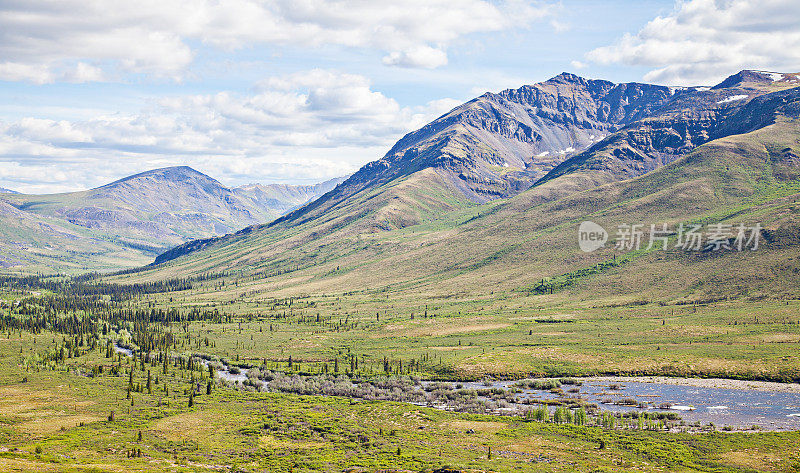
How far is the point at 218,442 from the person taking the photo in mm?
87375

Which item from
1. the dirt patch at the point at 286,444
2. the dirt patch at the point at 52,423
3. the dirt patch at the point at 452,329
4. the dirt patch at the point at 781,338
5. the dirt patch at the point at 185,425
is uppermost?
the dirt patch at the point at 781,338

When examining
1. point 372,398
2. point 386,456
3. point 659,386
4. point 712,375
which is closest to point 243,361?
point 372,398

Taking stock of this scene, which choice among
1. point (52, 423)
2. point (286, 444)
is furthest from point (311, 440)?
point (52, 423)

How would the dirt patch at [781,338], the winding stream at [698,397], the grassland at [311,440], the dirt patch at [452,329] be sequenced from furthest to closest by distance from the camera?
the dirt patch at [452,329] < the dirt patch at [781,338] < the winding stream at [698,397] < the grassland at [311,440]

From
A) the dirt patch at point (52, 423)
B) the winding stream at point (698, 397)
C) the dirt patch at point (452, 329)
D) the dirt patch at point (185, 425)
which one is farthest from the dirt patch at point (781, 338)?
the dirt patch at point (52, 423)

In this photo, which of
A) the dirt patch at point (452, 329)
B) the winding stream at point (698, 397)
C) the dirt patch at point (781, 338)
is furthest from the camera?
the dirt patch at point (452, 329)

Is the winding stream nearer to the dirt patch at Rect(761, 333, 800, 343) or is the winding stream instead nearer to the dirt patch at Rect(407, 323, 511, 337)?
the dirt patch at Rect(761, 333, 800, 343)

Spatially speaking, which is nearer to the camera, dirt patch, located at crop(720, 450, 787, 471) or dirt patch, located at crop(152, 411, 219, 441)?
dirt patch, located at crop(720, 450, 787, 471)

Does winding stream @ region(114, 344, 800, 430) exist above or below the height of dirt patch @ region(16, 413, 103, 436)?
above

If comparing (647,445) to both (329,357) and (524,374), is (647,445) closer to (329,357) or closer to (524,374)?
(524,374)

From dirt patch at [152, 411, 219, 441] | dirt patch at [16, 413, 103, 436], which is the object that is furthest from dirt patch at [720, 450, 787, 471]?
dirt patch at [16, 413, 103, 436]

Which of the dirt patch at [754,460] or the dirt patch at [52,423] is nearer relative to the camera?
the dirt patch at [754,460]

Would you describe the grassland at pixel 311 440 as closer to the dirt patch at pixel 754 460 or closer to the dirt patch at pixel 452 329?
the dirt patch at pixel 754 460

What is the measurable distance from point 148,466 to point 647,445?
216 ft
